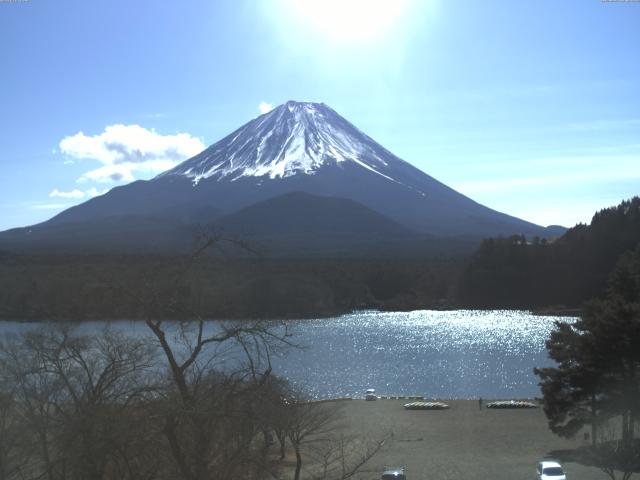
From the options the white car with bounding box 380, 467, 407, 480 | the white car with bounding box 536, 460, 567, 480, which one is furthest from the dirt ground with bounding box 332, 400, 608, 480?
the white car with bounding box 536, 460, 567, 480

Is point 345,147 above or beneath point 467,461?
above

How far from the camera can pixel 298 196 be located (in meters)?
93.3

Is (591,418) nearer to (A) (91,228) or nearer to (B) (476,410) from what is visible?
(B) (476,410)

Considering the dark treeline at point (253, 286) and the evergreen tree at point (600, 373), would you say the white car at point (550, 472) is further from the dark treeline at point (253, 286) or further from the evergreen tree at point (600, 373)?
the dark treeline at point (253, 286)

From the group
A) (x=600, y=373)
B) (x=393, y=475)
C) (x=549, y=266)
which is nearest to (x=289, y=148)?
(x=549, y=266)

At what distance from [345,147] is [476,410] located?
96092 mm

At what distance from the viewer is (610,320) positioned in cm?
1112

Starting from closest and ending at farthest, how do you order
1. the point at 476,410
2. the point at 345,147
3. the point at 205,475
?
1. the point at 205,475
2. the point at 476,410
3. the point at 345,147

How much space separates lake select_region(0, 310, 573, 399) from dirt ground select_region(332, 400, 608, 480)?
2250mm

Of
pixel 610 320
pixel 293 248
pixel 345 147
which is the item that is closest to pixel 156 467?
pixel 610 320

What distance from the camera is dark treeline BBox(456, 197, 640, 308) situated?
50.2m

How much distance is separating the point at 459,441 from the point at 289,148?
9790cm

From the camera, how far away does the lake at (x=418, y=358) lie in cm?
2216

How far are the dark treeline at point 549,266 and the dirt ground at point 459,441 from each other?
33704 millimetres
